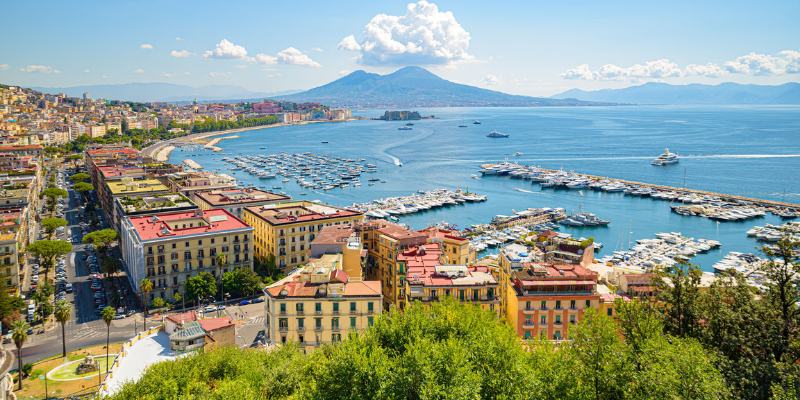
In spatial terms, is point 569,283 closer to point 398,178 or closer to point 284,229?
point 284,229

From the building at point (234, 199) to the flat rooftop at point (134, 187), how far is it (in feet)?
14.1

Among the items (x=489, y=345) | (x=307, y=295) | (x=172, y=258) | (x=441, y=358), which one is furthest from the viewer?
(x=172, y=258)

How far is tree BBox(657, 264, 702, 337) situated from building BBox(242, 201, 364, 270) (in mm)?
25845

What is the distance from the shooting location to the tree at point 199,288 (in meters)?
33.1

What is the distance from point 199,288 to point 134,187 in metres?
22.1

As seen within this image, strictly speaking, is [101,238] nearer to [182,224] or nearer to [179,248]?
[182,224]

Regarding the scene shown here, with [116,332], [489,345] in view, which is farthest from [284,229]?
[489,345]

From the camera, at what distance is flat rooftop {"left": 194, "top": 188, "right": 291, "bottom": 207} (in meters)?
45.8

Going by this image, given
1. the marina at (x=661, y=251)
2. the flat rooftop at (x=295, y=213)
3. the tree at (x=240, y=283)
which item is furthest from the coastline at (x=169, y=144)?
the marina at (x=661, y=251)

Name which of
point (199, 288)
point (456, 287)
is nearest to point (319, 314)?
point (456, 287)

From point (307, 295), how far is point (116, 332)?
43.3 feet

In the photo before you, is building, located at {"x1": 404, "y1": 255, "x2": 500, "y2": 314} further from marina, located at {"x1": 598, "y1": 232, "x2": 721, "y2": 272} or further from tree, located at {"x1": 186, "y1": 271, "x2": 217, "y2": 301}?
marina, located at {"x1": 598, "y1": 232, "x2": 721, "y2": 272}

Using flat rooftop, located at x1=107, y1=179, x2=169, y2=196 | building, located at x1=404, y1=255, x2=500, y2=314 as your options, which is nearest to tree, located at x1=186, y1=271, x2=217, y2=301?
building, located at x1=404, y1=255, x2=500, y2=314

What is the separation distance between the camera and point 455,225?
61031 mm
